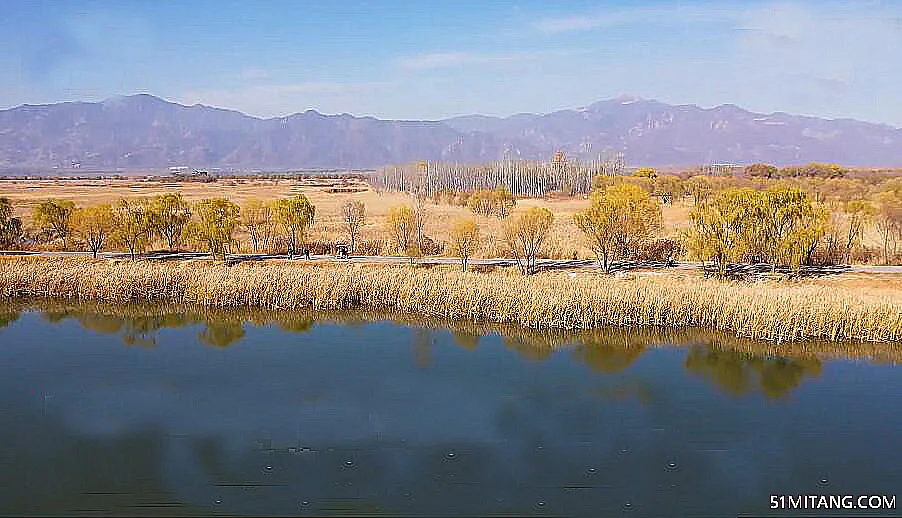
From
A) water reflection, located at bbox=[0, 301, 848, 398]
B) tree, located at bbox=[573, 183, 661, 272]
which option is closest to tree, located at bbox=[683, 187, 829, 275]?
tree, located at bbox=[573, 183, 661, 272]

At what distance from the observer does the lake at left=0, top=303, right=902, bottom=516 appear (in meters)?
15.6

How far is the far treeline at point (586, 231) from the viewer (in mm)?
34500

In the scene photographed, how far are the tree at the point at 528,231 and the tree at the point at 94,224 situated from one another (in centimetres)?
2051

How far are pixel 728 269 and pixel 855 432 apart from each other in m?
17.5

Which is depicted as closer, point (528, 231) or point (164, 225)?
point (528, 231)

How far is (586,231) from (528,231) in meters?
2.90

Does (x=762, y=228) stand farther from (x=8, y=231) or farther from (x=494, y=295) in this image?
(x=8, y=231)

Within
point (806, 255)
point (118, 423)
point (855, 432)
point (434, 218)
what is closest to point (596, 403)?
point (855, 432)

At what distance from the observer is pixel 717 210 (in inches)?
1403

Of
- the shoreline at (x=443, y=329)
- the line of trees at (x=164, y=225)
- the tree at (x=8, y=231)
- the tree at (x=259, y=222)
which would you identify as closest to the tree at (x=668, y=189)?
the tree at (x=259, y=222)

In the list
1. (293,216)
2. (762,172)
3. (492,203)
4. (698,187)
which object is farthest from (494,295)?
(762,172)

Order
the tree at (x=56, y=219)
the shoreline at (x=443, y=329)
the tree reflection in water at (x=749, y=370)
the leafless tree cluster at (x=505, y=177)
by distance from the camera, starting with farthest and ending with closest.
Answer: the leafless tree cluster at (x=505, y=177), the tree at (x=56, y=219), the shoreline at (x=443, y=329), the tree reflection in water at (x=749, y=370)

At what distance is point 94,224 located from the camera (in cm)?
4006

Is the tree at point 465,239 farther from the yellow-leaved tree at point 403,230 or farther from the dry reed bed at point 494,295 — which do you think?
the dry reed bed at point 494,295
